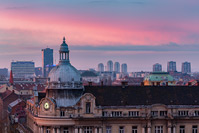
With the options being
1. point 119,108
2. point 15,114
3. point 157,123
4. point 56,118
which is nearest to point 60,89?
point 56,118

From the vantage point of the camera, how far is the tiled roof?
3937 inches

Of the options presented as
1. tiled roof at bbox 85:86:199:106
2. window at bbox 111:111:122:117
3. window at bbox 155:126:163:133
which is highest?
tiled roof at bbox 85:86:199:106

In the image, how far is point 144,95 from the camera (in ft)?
336

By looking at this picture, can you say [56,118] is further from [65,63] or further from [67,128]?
[65,63]

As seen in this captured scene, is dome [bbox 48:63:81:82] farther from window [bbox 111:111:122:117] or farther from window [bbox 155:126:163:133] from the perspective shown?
window [bbox 155:126:163:133]

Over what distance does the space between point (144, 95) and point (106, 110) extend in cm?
1014

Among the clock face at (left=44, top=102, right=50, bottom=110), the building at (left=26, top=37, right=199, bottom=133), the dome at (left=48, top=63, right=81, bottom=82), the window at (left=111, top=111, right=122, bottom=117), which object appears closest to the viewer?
the building at (left=26, top=37, right=199, bottom=133)

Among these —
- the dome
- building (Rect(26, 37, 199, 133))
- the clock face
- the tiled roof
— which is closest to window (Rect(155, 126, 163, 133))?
building (Rect(26, 37, 199, 133))

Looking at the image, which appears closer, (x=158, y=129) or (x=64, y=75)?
(x=158, y=129)

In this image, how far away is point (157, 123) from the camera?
98.6m

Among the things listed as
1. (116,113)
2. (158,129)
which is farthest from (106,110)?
(158,129)

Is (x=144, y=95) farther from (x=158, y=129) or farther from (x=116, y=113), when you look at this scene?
(x=116, y=113)

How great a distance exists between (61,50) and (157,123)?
2729 centimetres

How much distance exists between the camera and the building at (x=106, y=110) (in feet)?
317
